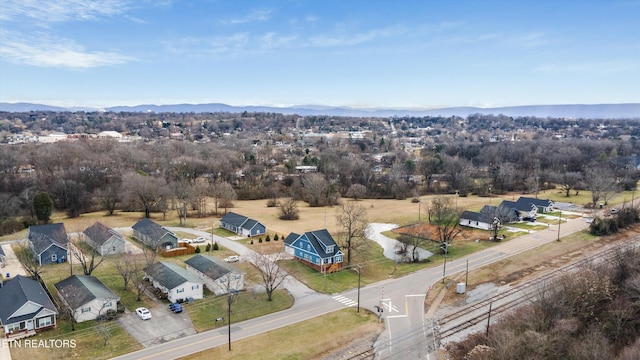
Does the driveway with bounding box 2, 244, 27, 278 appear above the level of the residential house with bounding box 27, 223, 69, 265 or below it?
below

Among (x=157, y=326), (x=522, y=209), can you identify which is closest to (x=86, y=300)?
(x=157, y=326)

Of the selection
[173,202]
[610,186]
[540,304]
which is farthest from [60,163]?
[610,186]

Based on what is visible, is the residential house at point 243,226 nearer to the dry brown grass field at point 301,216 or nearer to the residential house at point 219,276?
the dry brown grass field at point 301,216

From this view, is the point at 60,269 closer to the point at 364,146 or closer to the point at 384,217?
the point at 384,217

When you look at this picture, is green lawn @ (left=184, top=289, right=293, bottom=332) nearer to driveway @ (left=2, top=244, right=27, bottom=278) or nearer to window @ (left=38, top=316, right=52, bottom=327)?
window @ (left=38, top=316, right=52, bottom=327)

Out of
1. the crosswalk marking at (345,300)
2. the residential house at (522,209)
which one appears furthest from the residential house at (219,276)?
the residential house at (522,209)

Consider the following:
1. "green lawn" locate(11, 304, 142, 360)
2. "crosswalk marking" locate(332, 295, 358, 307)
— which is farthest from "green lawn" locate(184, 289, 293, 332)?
"green lawn" locate(11, 304, 142, 360)
